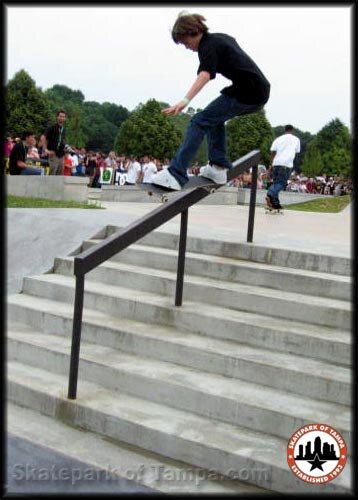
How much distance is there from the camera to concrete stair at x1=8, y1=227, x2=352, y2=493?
392 centimetres

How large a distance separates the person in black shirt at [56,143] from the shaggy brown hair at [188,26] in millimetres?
7961

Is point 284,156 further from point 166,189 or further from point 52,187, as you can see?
point 166,189

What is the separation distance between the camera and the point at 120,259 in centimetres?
644

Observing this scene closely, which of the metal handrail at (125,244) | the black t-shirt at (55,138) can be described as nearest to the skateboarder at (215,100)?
the metal handrail at (125,244)

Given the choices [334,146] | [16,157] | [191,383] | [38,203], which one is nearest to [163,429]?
[191,383]

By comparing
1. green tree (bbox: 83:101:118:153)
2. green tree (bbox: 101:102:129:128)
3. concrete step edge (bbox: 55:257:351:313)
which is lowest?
concrete step edge (bbox: 55:257:351:313)

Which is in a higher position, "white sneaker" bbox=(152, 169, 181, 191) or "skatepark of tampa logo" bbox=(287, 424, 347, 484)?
"white sneaker" bbox=(152, 169, 181, 191)

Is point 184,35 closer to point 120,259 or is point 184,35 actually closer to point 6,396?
point 120,259

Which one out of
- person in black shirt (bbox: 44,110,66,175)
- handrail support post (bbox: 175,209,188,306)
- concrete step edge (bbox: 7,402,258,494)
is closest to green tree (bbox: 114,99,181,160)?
person in black shirt (bbox: 44,110,66,175)

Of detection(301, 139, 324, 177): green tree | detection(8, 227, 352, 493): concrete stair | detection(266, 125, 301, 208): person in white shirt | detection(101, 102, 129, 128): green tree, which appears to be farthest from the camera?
detection(101, 102, 129, 128): green tree

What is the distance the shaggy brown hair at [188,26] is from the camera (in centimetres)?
469

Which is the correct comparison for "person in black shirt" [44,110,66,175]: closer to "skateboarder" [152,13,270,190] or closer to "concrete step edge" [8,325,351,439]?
"skateboarder" [152,13,270,190]

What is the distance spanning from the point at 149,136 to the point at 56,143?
60.3 metres

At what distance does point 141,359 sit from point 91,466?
4.02 ft
